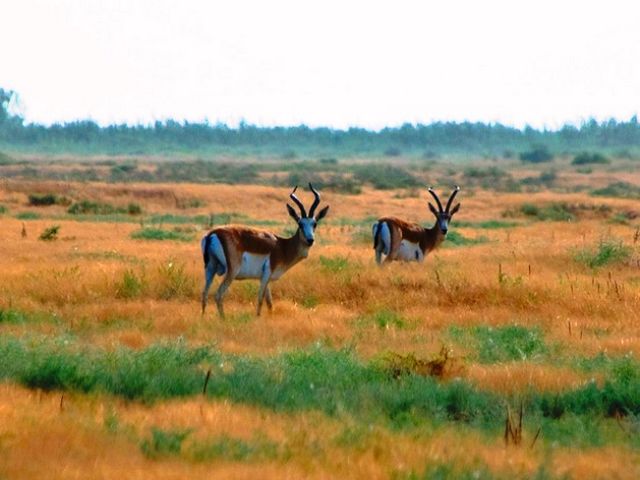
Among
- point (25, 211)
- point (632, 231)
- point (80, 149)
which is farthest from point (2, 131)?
point (632, 231)

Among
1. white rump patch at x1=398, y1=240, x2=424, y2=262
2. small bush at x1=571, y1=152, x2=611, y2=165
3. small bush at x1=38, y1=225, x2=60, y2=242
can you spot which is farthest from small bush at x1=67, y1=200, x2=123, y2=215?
small bush at x1=571, y1=152, x2=611, y2=165

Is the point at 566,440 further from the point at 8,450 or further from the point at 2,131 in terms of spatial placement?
the point at 2,131

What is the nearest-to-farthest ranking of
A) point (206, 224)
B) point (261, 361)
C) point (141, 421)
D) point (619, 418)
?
point (141, 421) → point (619, 418) → point (261, 361) → point (206, 224)

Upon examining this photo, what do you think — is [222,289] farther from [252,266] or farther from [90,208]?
[90,208]

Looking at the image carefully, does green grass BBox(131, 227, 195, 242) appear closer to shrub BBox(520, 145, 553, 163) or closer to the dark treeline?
shrub BBox(520, 145, 553, 163)

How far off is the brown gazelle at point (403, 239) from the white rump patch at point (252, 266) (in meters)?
4.77

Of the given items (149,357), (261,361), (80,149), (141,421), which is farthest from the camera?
(80,149)

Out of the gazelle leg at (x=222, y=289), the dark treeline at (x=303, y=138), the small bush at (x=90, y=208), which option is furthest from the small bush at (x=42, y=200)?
the dark treeline at (x=303, y=138)

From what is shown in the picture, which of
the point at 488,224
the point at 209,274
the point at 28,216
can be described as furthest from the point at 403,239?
the point at 28,216

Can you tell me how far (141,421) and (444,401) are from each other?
8.58ft

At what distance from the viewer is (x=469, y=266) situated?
66.2 ft

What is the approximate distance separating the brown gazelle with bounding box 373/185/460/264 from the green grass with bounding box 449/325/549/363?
20.5 ft

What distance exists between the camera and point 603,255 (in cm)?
2116

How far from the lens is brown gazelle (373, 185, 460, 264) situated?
2077cm
